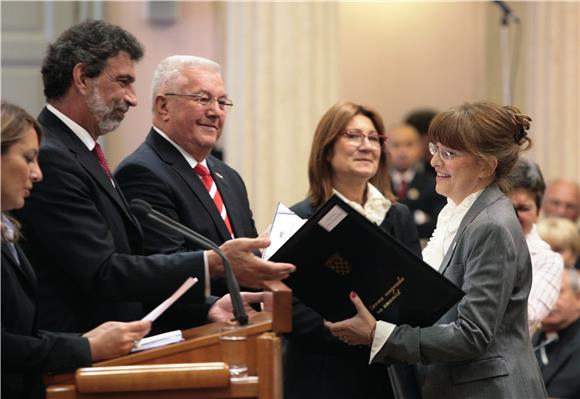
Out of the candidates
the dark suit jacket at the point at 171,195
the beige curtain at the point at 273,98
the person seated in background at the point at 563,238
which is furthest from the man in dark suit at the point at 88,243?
the beige curtain at the point at 273,98

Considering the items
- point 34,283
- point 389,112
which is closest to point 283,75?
point 389,112

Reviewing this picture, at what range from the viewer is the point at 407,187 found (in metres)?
7.57

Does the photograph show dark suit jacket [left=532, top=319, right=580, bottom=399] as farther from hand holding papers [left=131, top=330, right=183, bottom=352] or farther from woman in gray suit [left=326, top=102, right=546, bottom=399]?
hand holding papers [left=131, top=330, right=183, bottom=352]

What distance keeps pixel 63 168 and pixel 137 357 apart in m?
0.69

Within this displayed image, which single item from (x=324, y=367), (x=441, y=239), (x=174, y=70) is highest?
(x=174, y=70)

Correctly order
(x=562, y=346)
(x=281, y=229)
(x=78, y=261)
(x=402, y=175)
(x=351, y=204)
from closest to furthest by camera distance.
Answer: (x=78, y=261) → (x=281, y=229) → (x=351, y=204) → (x=562, y=346) → (x=402, y=175)

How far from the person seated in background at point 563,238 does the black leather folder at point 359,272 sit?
7.96ft

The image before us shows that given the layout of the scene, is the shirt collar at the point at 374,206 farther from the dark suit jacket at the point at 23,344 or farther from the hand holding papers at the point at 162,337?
the dark suit jacket at the point at 23,344

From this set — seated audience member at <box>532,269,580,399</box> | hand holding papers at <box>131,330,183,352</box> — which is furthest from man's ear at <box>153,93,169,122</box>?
seated audience member at <box>532,269,580,399</box>

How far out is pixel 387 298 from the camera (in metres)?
3.50

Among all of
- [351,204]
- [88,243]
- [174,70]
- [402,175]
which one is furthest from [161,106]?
[402,175]

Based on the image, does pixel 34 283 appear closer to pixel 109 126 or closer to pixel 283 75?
pixel 109 126

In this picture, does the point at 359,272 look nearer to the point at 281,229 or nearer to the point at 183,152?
the point at 281,229

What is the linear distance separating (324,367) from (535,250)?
103 centimetres
